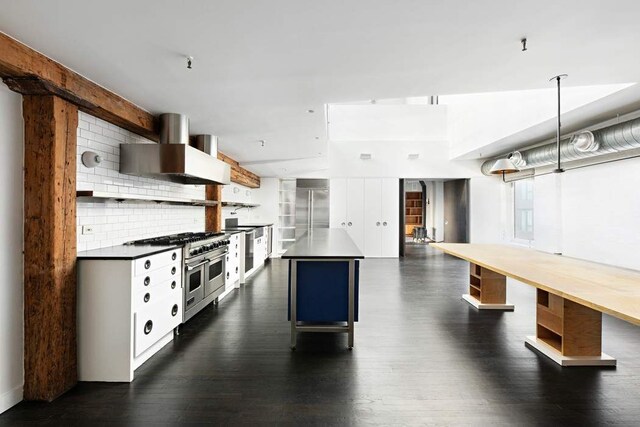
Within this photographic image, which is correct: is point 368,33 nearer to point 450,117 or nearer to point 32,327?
point 32,327

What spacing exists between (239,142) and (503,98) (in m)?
4.89

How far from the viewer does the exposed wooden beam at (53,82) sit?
1.96 m

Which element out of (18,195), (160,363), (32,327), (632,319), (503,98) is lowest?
(160,363)

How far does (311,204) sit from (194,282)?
5.83 metres

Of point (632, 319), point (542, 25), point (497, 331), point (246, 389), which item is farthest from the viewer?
point (497, 331)

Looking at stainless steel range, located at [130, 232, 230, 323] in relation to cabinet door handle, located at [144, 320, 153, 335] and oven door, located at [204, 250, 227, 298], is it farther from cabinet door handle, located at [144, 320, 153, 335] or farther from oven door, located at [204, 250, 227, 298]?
cabinet door handle, located at [144, 320, 153, 335]

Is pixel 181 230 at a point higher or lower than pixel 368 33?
lower

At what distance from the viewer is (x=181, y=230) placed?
192 inches

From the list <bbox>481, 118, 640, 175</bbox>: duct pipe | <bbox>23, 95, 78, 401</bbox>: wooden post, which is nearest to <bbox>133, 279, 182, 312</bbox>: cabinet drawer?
<bbox>23, 95, 78, 401</bbox>: wooden post

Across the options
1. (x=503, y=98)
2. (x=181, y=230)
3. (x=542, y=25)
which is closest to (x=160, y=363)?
(x=181, y=230)

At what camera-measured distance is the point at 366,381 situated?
2543mm

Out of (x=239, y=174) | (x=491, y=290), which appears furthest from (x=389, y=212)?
(x=491, y=290)

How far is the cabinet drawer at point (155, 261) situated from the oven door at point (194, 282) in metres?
0.24

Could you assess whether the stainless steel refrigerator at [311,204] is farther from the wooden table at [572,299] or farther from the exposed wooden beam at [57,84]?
the exposed wooden beam at [57,84]
